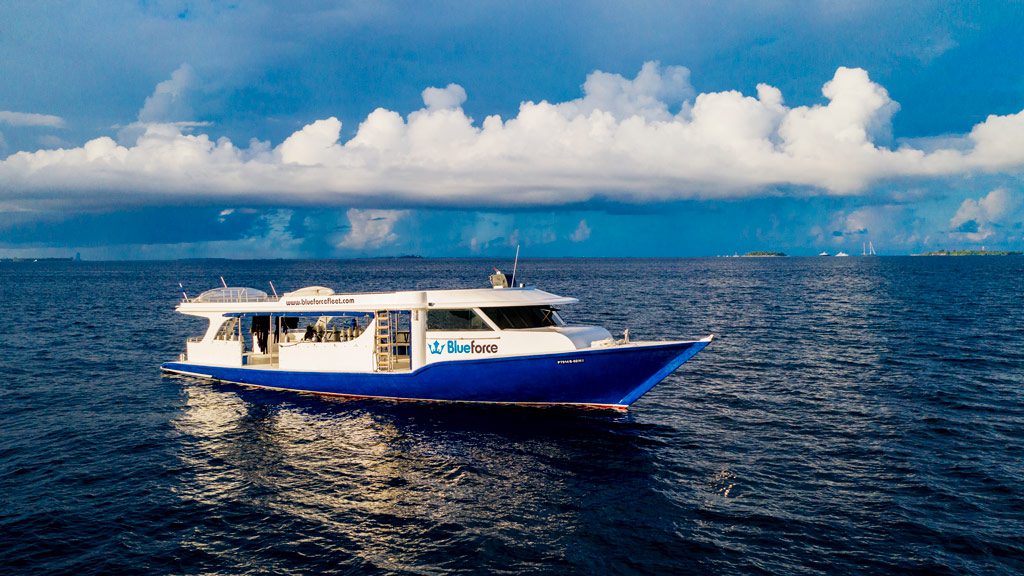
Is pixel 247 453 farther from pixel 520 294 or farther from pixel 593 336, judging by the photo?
pixel 593 336

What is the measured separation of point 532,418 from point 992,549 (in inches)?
502

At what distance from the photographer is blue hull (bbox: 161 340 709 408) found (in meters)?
20.3

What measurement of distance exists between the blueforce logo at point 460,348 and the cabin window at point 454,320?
1.94 ft

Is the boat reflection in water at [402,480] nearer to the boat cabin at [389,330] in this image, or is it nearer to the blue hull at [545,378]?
the blue hull at [545,378]

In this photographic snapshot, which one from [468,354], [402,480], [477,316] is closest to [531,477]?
[402,480]

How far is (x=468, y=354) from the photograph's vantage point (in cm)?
2191

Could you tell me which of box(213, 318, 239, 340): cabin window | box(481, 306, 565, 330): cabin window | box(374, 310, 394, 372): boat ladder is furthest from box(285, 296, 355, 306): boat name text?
box(481, 306, 565, 330): cabin window

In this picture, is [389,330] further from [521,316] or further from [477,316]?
[521,316]

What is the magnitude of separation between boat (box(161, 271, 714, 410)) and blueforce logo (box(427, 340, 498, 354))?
40 millimetres

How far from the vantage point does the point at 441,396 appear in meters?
22.8

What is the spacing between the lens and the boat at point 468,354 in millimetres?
20703

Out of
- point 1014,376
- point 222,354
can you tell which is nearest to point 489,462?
point 222,354

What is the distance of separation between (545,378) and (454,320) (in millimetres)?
4104

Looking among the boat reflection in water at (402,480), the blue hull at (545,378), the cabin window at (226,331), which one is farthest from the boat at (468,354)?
the cabin window at (226,331)
